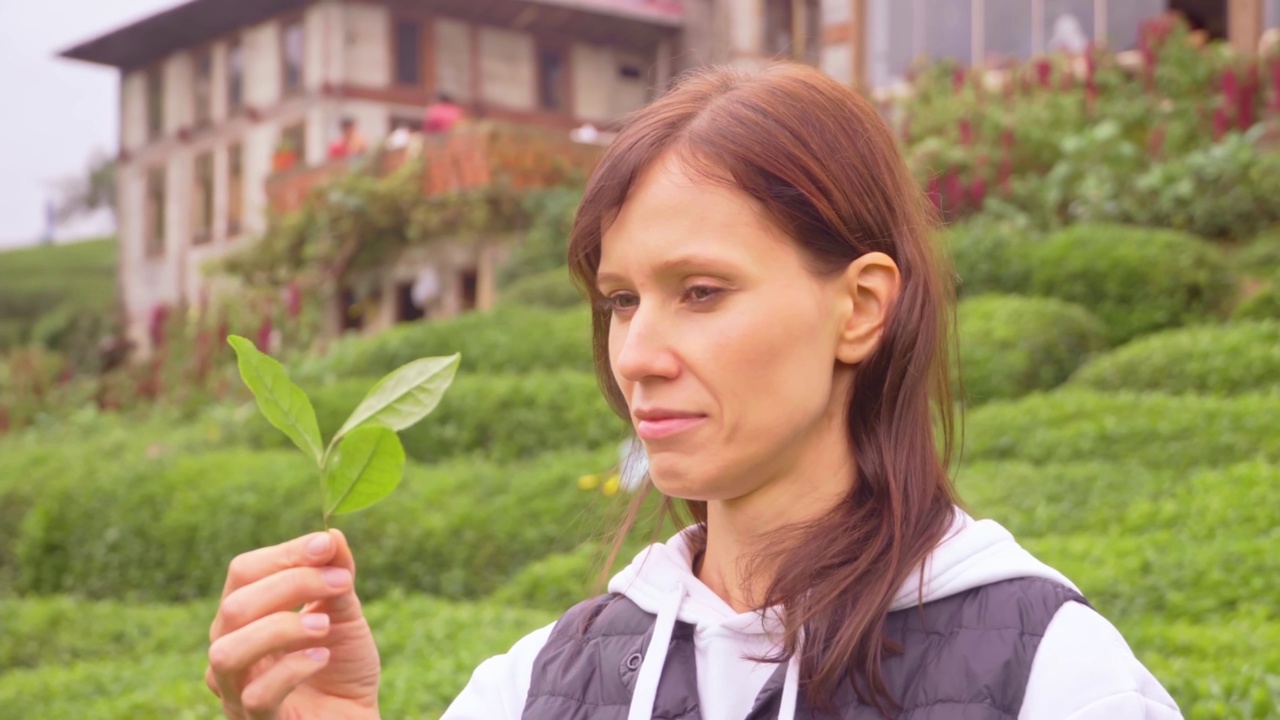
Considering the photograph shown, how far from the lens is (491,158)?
1233cm

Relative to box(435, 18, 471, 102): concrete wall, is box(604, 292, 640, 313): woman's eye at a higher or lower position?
lower

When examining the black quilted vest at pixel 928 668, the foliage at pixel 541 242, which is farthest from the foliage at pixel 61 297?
the black quilted vest at pixel 928 668

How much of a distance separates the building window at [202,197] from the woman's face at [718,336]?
18817 mm

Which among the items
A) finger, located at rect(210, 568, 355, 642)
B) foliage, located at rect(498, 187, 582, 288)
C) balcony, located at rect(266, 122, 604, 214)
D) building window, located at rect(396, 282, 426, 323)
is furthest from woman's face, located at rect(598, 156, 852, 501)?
building window, located at rect(396, 282, 426, 323)

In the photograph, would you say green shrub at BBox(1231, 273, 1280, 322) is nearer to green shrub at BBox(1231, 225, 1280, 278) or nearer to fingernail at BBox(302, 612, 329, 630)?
green shrub at BBox(1231, 225, 1280, 278)

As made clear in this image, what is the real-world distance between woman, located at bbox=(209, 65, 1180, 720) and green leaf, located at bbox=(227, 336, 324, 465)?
11 centimetres

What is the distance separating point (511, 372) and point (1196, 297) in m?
4.24

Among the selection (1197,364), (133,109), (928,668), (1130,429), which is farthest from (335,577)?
(133,109)

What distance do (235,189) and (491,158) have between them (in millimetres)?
7526

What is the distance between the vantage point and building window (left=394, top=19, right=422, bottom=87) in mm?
17328

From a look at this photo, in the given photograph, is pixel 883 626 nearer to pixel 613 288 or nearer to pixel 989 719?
pixel 989 719

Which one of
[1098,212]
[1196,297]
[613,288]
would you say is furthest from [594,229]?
[1098,212]

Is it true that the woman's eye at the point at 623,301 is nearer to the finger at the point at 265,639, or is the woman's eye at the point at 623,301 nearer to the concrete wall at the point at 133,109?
the finger at the point at 265,639

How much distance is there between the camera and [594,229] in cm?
148
